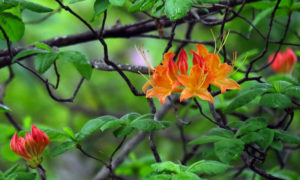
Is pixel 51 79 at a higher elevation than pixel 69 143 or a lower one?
lower

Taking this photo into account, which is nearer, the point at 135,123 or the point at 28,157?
the point at 135,123

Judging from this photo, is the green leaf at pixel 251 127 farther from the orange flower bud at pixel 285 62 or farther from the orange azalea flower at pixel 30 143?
the orange flower bud at pixel 285 62

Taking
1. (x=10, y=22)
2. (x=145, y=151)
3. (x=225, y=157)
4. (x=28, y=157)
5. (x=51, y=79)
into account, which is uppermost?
(x=10, y=22)

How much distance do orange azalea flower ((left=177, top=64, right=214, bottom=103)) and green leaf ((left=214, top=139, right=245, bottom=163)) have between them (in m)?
0.15

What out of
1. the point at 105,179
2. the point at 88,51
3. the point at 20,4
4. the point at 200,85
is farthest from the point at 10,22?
the point at 88,51

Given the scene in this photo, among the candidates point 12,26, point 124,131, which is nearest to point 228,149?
point 124,131

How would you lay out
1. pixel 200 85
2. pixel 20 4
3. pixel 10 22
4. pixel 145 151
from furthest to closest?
pixel 145 151, pixel 10 22, pixel 20 4, pixel 200 85

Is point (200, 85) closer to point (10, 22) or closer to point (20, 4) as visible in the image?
point (20, 4)

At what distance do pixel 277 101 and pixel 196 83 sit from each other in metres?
0.28

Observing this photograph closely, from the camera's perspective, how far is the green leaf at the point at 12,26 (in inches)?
59.9

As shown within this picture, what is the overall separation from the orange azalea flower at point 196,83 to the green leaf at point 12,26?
63 centimetres

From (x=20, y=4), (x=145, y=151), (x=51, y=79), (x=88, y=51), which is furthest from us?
(x=88, y=51)

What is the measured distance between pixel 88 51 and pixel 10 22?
2649mm

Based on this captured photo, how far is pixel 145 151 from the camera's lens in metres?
3.59
